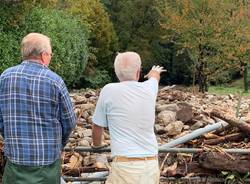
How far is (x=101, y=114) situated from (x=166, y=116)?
4675 mm

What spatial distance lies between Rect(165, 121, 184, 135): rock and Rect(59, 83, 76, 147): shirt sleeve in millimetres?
3681

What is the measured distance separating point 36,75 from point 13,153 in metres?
0.58

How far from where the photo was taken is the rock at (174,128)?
789 cm

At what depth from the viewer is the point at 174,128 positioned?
8.05 m

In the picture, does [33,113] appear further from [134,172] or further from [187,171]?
[187,171]

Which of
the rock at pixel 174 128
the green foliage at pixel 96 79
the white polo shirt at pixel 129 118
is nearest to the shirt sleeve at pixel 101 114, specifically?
the white polo shirt at pixel 129 118

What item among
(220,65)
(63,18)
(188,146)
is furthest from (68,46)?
(188,146)

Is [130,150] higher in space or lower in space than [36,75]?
lower

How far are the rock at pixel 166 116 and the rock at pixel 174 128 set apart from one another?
43cm

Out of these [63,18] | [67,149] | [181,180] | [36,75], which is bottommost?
[181,180]

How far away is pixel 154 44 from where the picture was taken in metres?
36.6

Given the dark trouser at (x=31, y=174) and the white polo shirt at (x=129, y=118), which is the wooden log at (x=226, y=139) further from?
the dark trouser at (x=31, y=174)

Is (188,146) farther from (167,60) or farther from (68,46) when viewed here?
(167,60)

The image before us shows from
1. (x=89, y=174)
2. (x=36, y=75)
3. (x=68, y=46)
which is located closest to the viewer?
(x=36, y=75)
